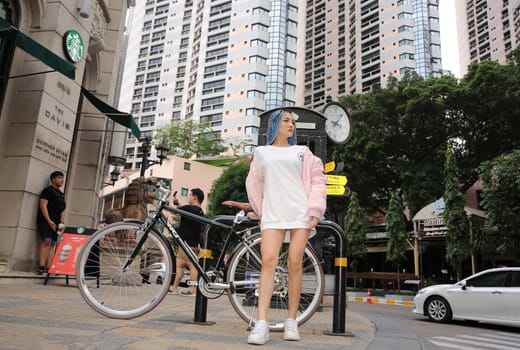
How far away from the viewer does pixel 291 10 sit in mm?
68625

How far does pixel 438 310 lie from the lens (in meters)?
8.81

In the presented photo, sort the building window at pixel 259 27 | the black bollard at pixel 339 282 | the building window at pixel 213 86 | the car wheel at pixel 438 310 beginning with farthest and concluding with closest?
the building window at pixel 259 27
the building window at pixel 213 86
the car wheel at pixel 438 310
the black bollard at pixel 339 282

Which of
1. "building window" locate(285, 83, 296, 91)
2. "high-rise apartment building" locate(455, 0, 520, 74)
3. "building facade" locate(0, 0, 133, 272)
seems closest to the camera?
"building facade" locate(0, 0, 133, 272)

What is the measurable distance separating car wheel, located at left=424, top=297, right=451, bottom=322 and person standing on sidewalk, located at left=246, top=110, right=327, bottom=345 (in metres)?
6.92

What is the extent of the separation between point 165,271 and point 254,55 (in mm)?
61478

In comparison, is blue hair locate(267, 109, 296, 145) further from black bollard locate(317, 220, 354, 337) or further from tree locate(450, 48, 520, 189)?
tree locate(450, 48, 520, 189)

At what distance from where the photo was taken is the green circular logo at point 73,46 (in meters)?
8.63

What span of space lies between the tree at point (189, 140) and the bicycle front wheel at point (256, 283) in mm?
50227

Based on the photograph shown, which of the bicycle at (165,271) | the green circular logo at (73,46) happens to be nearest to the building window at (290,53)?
the green circular logo at (73,46)

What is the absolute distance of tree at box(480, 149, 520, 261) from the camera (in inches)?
690

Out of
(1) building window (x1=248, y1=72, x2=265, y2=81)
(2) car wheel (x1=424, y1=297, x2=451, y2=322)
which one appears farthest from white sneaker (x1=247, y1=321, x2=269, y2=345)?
(1) building window (x1=248, y1=72, x2=265, y2=81)

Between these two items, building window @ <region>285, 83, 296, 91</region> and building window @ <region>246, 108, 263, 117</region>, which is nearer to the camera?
building window @ <region>246, 108, 263, 117</region>

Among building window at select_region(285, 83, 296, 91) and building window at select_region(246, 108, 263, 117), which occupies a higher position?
building window at select_region(285, 83, 296, 91)

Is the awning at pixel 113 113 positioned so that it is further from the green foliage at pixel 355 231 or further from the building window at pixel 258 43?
the building window at pixel 258 43
